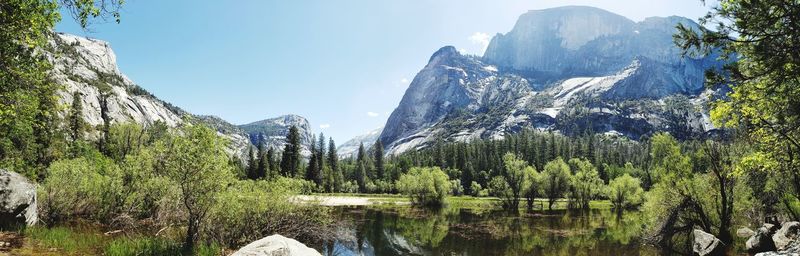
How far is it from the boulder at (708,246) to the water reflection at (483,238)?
3115 mm

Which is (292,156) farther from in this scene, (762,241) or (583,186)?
(762,241)

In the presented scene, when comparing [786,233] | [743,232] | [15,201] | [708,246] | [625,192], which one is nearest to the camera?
[15,201]

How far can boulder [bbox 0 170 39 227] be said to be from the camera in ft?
68.3

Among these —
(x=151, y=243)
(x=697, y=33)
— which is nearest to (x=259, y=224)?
(x=151, y=243)

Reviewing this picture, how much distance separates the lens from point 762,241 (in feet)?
85.9

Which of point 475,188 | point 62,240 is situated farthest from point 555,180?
point 62,240

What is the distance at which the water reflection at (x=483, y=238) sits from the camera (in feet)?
104

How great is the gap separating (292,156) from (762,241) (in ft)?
332

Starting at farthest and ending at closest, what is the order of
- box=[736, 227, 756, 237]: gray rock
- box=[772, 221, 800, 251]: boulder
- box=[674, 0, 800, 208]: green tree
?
box=[736, 227, 756, 237]: gray rock
box=[772, 221, 800, 251]: boulder
box=[674, 0, 800, 208]: green tree

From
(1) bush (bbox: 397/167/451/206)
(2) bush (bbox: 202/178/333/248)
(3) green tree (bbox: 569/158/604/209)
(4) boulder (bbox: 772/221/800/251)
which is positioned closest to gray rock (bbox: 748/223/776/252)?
(4) boulder (bbox: 772/221/800/251)

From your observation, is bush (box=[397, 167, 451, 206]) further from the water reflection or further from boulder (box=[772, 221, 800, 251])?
boulder (box=[772, 221, 800, 251])

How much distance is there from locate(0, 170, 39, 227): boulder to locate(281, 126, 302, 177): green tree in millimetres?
89368

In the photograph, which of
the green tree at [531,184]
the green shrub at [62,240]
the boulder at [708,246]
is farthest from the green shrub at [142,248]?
the green tree at [531,184]

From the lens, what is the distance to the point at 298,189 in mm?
28203
